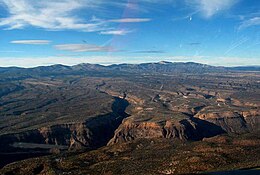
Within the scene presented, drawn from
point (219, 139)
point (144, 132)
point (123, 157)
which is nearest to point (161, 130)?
point (144, 132)

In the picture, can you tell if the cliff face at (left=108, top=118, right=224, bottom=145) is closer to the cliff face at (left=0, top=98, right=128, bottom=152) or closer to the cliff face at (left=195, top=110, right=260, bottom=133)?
the cliff face at (left=195, top=110, right=260, bottom=133)

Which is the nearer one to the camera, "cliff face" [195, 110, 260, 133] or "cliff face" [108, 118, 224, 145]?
"cliff face" [108, 118, 224, 145]

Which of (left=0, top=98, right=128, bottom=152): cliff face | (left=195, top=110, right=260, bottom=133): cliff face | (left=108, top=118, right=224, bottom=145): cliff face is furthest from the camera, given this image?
(left=195, top=110, right=260, bottom=133): cliff face

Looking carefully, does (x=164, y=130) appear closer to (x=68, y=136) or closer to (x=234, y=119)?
(x=234, y=119)

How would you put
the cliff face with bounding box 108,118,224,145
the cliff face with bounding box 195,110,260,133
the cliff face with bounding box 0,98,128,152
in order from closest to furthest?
1. the cliff face with bounding box 0,98,128,152
2. the cliff face with bounding box 108,118,224,145
3. the cliff face with bounding box 195,110,260,133

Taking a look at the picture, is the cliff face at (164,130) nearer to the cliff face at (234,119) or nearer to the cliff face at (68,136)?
the cliff face at (234,119)

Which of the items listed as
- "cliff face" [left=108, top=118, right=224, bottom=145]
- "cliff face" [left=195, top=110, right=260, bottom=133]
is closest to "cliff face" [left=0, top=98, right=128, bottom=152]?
"cliff face" [left=108, top=118, right=224, bottom=145]

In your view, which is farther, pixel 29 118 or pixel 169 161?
pixel 29 118

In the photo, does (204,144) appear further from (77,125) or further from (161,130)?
(77,125)

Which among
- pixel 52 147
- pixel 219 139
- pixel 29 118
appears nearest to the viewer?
pixel 219 139

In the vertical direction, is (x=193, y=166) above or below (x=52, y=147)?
above

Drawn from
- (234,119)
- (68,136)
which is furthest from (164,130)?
(68,136)
